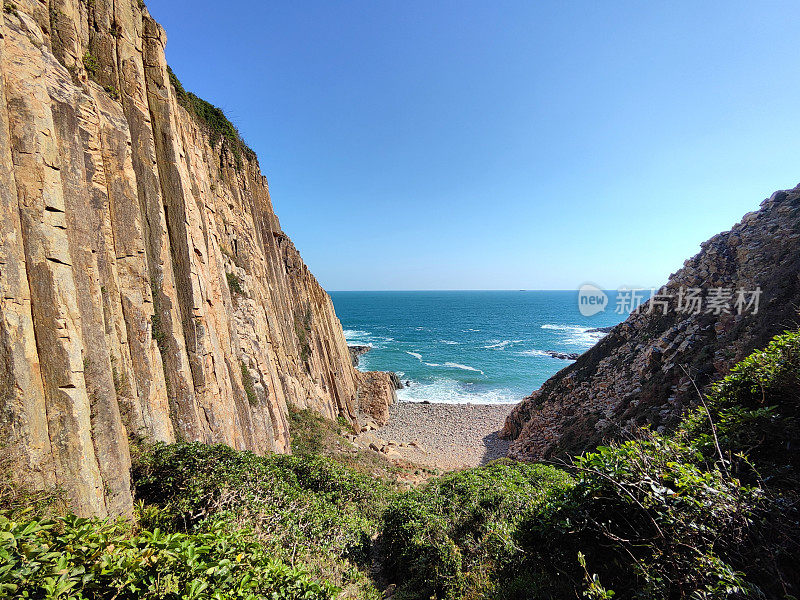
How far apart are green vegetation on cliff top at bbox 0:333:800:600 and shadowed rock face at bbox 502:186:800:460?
5.01m

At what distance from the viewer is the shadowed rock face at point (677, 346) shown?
40.1 ft

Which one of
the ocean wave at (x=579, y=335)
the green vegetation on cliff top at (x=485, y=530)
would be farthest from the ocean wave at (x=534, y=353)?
the green vegetation on cliff top at (x=485, y=530)

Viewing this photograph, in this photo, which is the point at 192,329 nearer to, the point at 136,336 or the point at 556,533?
the point at 136,336

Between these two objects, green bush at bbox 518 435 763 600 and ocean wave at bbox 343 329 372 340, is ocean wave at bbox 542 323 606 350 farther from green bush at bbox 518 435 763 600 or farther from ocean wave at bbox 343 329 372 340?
green bush at bbox 518 435 763 600

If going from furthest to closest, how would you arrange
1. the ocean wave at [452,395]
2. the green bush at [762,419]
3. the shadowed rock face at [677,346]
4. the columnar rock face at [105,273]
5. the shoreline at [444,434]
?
1. the ocean wave at [452,395]
2. the shoreline at [444,434]
3. the shadowed rock face at [677,346]
4. the columnar rock face at [105,273]
5. the green bush at [762,419]

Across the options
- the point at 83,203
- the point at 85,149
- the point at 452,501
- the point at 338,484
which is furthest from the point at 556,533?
the point at 85,149

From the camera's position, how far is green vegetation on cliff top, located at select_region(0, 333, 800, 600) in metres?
3.32

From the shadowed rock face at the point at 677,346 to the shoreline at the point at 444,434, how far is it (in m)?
4.07

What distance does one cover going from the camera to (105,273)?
7977 mm

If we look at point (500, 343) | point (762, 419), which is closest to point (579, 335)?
point (500, 343)

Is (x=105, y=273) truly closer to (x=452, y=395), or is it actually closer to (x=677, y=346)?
(x=677, y=346)

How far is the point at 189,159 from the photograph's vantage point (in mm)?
12664

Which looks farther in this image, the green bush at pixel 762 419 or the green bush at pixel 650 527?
the green bush at pixel 762 419

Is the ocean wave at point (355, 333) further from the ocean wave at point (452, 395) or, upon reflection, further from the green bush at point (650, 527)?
the green bush at point (650, 527)
